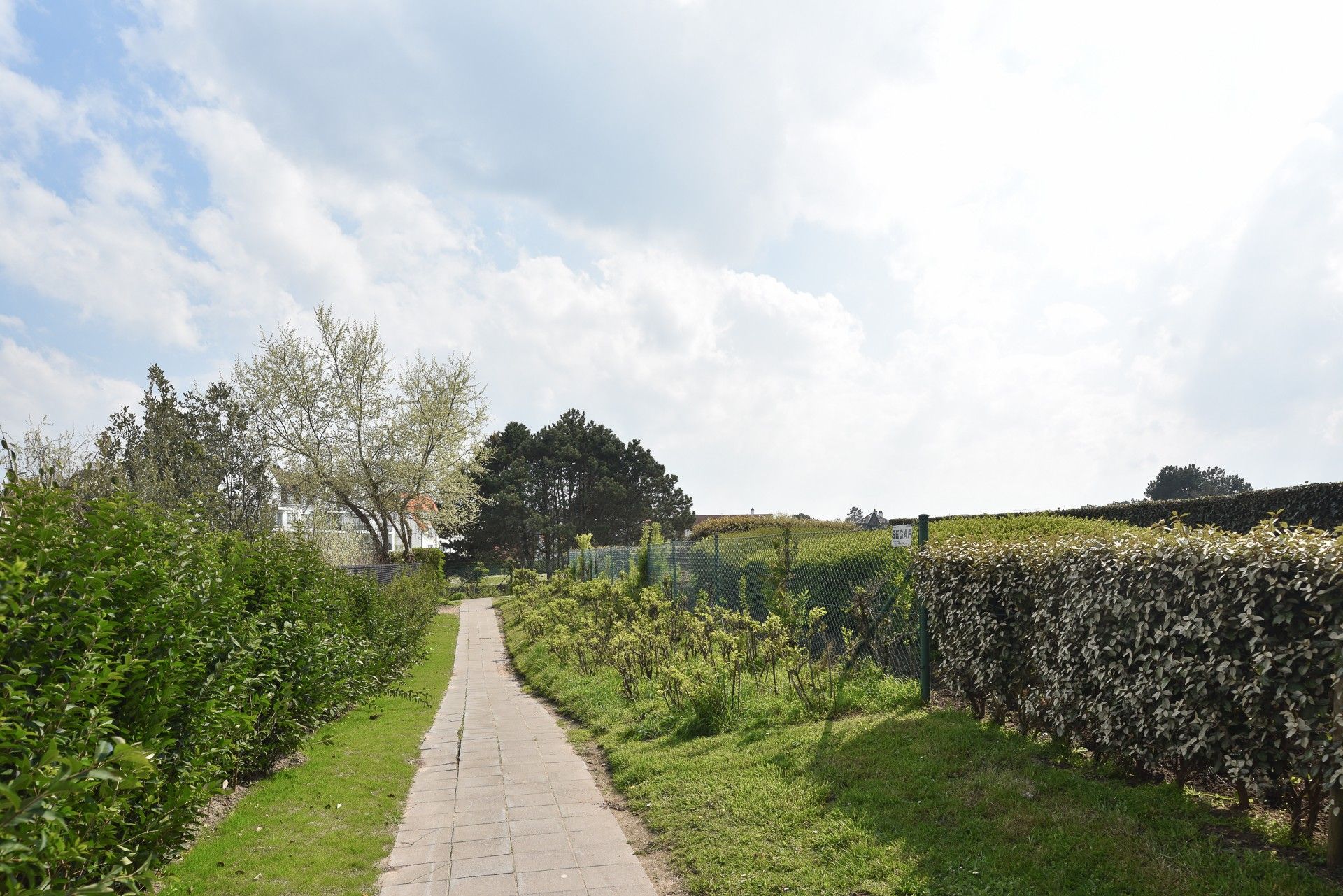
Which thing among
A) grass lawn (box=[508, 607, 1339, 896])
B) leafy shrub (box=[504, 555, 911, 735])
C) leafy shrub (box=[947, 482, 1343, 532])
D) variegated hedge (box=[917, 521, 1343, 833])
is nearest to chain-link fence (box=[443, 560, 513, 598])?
leafy shrub (box=[504, 555, 911, 735])

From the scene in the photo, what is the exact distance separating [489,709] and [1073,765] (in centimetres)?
700

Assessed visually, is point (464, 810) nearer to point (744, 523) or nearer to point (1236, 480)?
point (744, 523)

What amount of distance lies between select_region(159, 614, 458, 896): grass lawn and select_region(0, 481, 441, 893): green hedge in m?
0.31

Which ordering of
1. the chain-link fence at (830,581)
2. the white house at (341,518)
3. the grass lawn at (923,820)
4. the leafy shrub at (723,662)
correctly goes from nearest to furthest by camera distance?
1. the grass lawn at (923,820)
2. the leafy shrub at (723,662)
3. the chain-link fence at (830,581)
4. the white house at (341,518)

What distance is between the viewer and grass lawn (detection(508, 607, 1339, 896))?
3846 mm

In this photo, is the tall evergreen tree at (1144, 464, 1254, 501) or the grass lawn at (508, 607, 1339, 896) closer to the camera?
the grass lawn at (508, 607, 1339, 896)

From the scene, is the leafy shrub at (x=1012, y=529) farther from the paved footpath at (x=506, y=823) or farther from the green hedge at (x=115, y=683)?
the green hedge at (x=115, y=683)

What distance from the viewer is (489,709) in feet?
33.3

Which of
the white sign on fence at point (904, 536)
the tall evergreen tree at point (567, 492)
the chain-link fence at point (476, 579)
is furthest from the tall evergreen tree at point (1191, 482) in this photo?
the white sign on fence at point (904, 536)

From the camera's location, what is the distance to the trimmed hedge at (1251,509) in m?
13.2

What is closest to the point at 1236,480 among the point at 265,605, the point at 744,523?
the point at 744,523

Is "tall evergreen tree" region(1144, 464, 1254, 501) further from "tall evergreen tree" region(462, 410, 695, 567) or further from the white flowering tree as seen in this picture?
the white flowering tree

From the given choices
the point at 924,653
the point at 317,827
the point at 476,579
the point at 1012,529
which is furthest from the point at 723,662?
the point at 476,579

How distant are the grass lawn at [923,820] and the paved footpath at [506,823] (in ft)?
1.31
